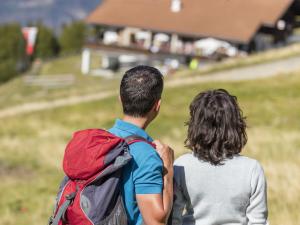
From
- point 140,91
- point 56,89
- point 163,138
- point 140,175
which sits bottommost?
point 56,89

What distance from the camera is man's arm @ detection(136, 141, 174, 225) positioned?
4.08 m

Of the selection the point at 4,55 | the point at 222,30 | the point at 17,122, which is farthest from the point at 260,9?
the point at 4,55

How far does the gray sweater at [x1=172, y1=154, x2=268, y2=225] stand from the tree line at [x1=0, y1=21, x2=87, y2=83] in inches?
3178

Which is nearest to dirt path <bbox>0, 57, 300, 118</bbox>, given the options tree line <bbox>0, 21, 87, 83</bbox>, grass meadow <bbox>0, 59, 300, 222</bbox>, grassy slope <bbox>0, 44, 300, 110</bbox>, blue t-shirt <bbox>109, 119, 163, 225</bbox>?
grassy slope <bbox>0, 44, 300, 110</bbox>

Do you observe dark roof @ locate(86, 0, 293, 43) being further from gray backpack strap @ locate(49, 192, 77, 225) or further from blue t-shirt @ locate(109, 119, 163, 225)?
gray backpack strap @ locate(49, 192, 77, 225)

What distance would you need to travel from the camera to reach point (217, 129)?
4398 mm

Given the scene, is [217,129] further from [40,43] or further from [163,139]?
[40,43]

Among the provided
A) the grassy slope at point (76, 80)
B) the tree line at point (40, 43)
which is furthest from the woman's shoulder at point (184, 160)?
the tree line at point (40, 43)

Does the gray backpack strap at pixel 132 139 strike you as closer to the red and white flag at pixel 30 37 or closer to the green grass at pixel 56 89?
the green grass at pixel 56 89

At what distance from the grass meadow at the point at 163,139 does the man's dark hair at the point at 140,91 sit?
4.36 m

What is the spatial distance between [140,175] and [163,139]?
15.7 metres

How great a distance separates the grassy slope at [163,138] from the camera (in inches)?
437

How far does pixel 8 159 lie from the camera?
735 inches

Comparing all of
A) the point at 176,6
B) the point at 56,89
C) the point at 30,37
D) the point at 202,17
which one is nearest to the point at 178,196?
the point at 56,89
